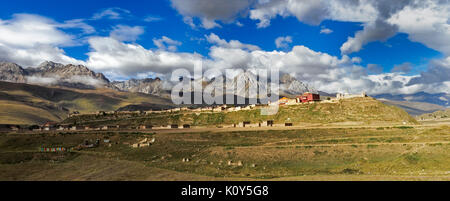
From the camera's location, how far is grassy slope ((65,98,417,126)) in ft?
288

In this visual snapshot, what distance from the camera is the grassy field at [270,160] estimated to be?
35031 mm

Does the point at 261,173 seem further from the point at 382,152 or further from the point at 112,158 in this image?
the point at 112,158

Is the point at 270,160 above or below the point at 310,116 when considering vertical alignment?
below

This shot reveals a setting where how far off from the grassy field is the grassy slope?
24413 mm

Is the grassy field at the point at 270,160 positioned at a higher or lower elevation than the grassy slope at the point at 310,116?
lower

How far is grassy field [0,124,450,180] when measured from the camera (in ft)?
115

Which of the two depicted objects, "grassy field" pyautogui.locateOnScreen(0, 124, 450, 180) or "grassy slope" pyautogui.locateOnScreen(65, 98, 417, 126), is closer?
"grassy field" pyautogui.locateOnScreen(0, 124, 450, 180)

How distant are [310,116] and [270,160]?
2310 inches

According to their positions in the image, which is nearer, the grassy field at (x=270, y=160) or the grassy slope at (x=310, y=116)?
the grassy field at (x=270, y=160)

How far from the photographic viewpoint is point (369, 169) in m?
35.9

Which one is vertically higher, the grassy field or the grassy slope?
the grassy slope

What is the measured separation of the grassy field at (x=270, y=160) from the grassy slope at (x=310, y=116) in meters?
24.4

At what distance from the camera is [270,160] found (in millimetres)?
43781
